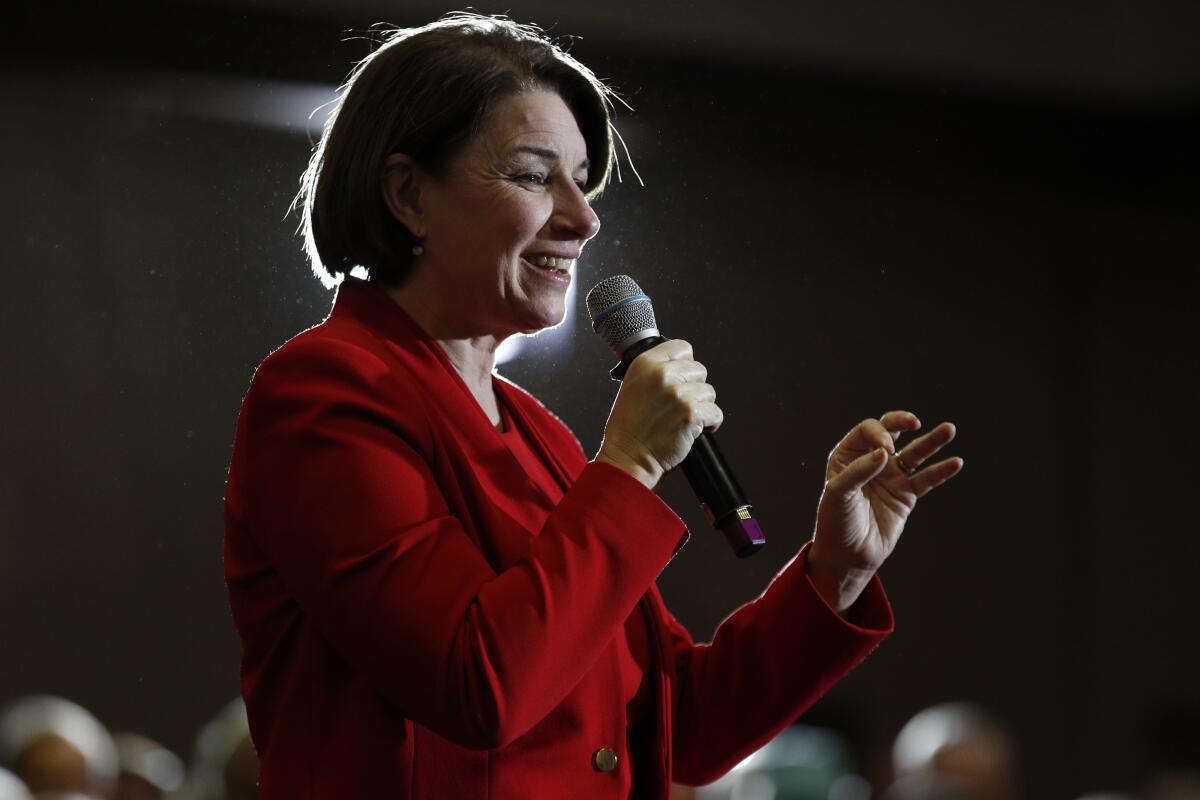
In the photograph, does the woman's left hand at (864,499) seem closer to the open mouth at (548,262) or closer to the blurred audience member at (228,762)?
the open mouth at (548,262)

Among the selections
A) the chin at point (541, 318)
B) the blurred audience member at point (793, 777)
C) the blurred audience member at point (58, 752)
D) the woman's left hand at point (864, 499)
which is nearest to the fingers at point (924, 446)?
the woman's left hand at point (864, 499)

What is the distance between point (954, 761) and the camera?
3055 millimetres

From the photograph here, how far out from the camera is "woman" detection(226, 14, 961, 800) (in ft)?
3.77

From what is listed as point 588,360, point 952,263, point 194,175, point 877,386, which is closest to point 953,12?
point 952,263

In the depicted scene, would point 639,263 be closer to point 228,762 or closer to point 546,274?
point 546,274

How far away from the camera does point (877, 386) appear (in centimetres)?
252

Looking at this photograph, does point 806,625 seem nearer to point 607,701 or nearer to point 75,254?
point 607,701

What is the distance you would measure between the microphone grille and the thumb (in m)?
0.26

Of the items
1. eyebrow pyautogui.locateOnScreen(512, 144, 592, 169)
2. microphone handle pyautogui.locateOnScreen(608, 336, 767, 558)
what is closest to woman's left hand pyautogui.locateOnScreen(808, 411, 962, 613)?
microphone handle pyautogui.locateOnScreen(608, 336, 767, 558)

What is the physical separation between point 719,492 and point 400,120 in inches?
19.4

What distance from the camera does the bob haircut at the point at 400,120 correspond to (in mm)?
1397

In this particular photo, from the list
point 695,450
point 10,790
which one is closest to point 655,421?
point 695,450

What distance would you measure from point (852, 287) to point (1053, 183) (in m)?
1.93

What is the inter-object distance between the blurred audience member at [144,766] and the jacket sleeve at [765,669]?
5.17 feet
